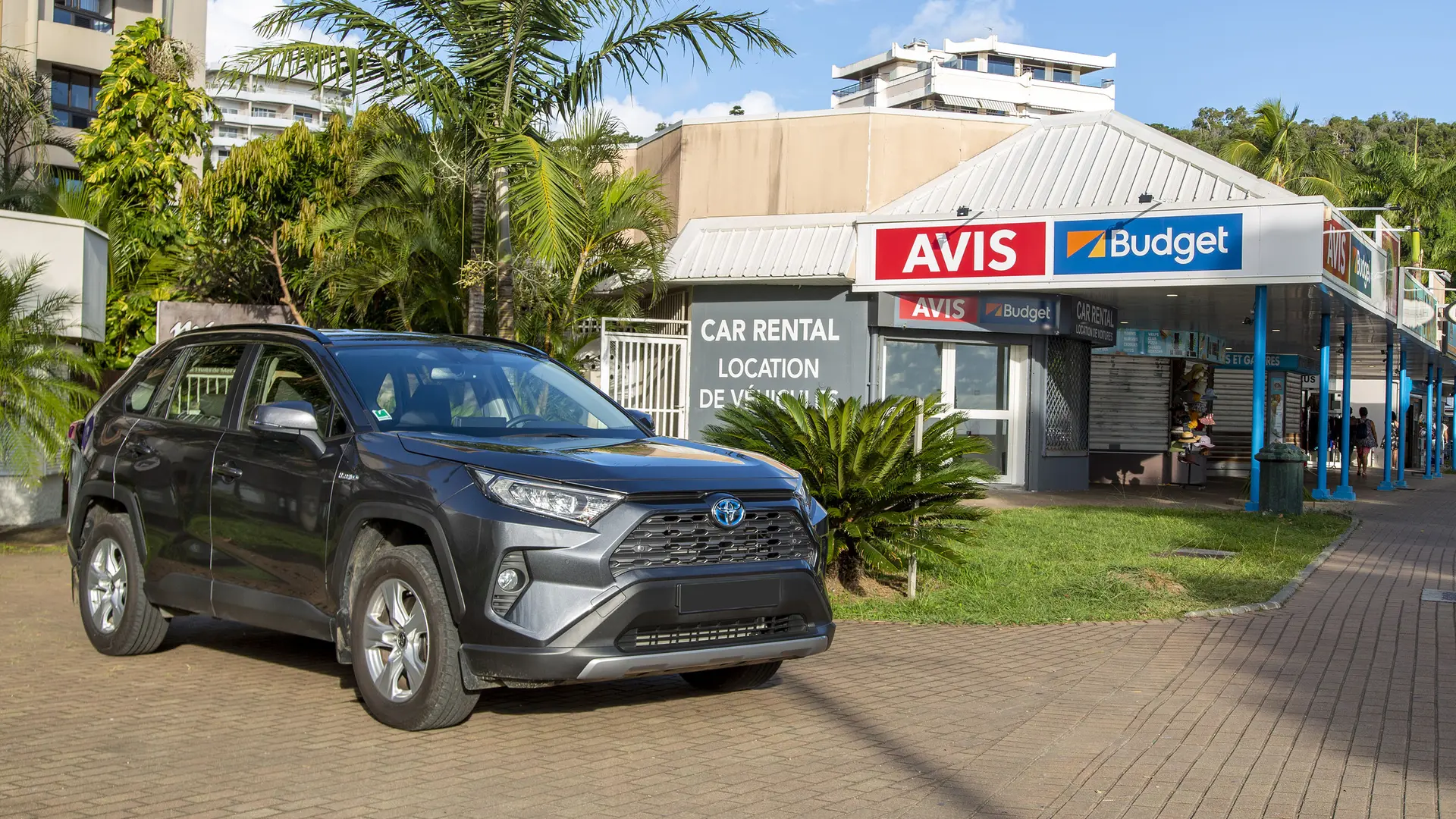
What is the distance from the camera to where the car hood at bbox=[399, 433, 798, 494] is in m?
5.73

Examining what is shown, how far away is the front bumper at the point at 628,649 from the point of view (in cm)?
552

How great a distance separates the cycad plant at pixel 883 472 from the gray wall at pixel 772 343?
9365mm

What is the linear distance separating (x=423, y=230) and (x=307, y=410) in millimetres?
14188

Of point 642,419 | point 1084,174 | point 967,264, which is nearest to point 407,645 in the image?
point 642,419

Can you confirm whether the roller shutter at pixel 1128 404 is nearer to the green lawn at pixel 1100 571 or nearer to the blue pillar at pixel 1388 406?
the blue pillar at pixel 1388 406

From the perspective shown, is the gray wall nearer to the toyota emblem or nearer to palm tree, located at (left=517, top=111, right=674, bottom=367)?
palm tree, located at (left=517, top=111, right=674, bottom=367)

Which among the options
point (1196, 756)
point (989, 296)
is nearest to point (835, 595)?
point (1196, 756)

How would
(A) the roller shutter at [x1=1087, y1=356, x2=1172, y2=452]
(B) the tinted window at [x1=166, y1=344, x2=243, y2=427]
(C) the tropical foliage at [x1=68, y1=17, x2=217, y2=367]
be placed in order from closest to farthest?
(B) the tinted window at [x1=166, y1=344, x2=243, y2=427] → (A) the roller shutter at [x1=1087, y1=356, x2=1172, y2=452] → (C) the tropical foliage at [x1=68, y1=17, x2=217, y2=367]

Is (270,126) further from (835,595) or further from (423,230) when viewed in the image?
(835,595)

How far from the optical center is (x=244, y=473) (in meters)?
6.76

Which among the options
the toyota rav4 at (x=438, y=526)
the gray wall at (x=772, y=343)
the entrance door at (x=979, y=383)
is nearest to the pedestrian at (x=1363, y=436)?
the entrance door at (x=979, y=383)

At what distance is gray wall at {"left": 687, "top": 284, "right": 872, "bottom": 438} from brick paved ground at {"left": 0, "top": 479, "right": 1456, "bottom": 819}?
11155mm

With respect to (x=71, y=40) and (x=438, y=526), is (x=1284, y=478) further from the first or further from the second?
(x=71, y=40)

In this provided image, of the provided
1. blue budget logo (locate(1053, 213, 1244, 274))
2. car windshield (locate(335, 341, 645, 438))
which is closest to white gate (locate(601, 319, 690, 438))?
blue budget logo (locate(1053, 213, 1244, 274))
